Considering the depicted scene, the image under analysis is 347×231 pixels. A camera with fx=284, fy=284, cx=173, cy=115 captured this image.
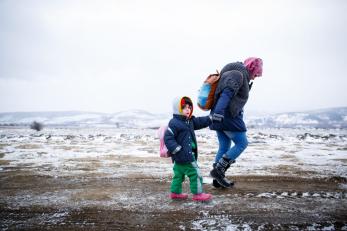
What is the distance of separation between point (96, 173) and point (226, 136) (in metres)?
3.17

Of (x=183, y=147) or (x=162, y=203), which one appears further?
(x=183, y=147)

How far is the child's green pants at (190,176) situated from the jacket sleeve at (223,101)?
848mm

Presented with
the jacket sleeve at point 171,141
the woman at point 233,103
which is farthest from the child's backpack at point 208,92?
the jacket sleeve at point 171,141

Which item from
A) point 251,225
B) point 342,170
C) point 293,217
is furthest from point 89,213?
point 342,170

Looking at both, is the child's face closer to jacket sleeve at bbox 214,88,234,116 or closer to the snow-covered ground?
jacket sleeve at bbox 214,88,234,116

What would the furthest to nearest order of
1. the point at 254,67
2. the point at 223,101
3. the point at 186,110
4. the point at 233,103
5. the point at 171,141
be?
1. the point at 254,67
2. the point at 233,103
3. the point at 223,101
4. the point at 186,110
5. the point at 171,141

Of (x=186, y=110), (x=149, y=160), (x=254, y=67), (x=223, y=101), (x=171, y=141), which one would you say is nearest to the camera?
(x=171, y=141)

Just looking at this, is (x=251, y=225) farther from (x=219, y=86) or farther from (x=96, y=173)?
(x=96, y=173)

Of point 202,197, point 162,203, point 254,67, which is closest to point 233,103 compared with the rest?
point 254,67

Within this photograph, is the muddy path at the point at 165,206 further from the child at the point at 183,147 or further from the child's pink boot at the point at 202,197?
the child at the point at 183,147

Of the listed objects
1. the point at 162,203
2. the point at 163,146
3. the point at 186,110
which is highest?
the point at 186,110

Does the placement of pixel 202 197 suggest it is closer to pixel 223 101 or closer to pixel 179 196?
pixel 179 196

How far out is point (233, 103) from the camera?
446 cm

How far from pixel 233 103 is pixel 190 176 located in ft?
4.38
